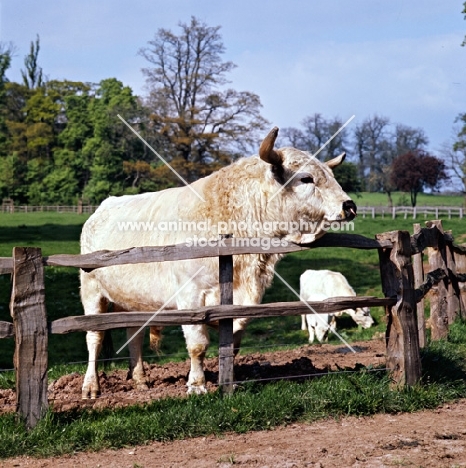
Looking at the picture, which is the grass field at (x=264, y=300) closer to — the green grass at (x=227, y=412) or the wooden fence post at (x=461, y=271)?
the green grass at (x=227, y=412)

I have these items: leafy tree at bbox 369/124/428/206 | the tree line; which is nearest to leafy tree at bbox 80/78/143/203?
the tree line

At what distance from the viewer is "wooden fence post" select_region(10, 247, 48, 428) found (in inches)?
241

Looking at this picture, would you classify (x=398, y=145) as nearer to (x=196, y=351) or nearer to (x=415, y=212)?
(x=415, y=212)

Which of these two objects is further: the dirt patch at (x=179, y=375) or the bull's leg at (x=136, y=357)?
the bull's leg at (x=136, y=357)

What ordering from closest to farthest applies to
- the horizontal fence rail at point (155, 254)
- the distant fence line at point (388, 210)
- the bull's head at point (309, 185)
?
the horizontal fence rail at point (155, 254)
the bull's head at point (309, 185)
the distant fence line at point (388, 210)

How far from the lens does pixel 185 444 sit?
5957 millimetres

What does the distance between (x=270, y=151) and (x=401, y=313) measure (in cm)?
224

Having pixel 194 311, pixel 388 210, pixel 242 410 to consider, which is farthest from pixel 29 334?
pixel 388 210

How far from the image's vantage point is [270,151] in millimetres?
7715

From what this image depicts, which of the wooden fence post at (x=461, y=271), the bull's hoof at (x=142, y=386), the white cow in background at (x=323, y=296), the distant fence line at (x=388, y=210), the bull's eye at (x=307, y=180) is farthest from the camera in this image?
the distant fence line at (x=388, y=210)

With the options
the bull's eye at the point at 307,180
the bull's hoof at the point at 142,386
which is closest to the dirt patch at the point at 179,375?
the bull's hoof at the point at 142,386

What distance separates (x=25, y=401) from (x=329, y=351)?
6.44m

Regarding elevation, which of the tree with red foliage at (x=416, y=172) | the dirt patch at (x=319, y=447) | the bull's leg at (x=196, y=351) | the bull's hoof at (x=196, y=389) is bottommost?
the dirt patch at (x=319, y=447)

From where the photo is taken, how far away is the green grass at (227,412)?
592 centimetres
